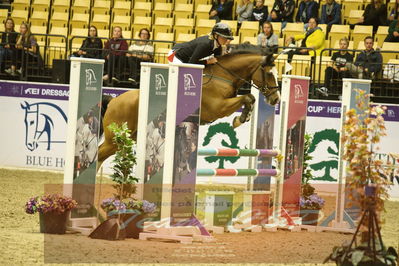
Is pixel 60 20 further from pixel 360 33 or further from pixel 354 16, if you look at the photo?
pixel 360 33

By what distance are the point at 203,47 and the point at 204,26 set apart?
270 inches

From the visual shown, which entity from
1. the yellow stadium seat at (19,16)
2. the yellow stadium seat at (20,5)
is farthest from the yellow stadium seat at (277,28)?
the yellow stadium seat at (20,5)

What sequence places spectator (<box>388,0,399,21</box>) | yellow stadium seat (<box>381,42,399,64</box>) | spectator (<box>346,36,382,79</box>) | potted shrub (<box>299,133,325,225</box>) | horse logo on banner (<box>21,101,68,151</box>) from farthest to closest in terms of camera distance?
spectator (<box>388,0,399,21</box>) < horse logo on banner (<box>21,101,68,151</box>) < yellow stadium seat (<box>381,42,399,64</box>) < spectator (<box>346,36,382,79</box>) < potted shrub (<box>299,133,325,225</box>)

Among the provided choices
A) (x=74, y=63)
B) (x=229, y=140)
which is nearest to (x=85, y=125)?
(x=74, y=63)

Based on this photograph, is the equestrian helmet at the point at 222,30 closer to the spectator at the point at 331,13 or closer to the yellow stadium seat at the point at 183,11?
the spectator at the point at 331,13

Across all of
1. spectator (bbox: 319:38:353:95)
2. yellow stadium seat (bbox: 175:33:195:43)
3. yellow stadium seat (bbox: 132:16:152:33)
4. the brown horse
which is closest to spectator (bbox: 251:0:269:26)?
yellow stadium seat (bbox: 175:33:195:43)

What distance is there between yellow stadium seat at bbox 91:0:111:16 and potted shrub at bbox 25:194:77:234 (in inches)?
381

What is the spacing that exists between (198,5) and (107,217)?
9.45 meters

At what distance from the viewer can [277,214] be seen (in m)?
9.32

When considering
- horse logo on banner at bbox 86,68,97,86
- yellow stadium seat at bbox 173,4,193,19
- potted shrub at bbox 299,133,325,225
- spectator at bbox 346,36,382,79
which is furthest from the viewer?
yellow stadium seat at bbox 173,4,193,19

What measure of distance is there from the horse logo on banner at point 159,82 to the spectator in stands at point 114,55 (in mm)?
6176

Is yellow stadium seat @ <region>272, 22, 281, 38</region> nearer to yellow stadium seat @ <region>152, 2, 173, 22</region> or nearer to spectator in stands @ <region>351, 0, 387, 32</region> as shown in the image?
spectator in stands @ <region>351, 0, 387, 32</region>

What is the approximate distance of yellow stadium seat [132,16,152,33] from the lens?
16172 mm

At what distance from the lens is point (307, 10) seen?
15.2 m
